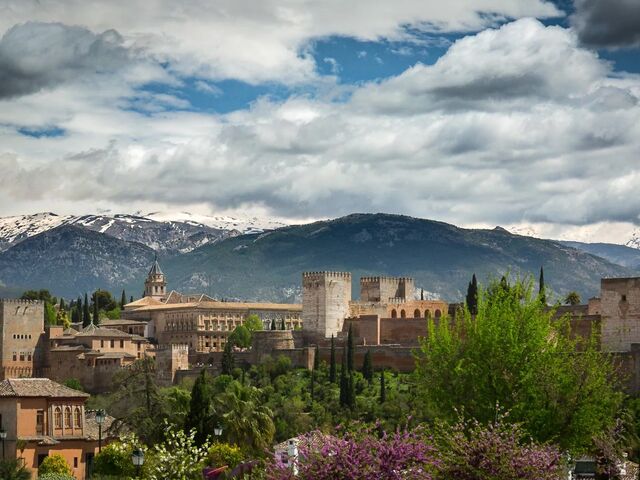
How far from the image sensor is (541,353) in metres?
56.1

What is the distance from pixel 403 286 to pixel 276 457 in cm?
10073

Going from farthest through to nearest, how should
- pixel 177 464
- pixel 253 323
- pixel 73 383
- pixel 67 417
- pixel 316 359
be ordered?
pixel 253 323, pixel 73 383, pixel 316 359, pixel 67 417, pixel 177 464

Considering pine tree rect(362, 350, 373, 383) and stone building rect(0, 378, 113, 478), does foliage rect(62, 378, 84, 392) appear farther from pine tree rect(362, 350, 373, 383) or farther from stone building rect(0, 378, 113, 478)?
stone building rect(0, 378, 113, 478)

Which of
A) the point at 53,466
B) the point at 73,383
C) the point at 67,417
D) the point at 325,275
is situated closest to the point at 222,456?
the point at 53,466

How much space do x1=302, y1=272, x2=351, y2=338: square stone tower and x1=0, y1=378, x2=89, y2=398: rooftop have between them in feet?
197

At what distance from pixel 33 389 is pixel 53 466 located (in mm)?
7076

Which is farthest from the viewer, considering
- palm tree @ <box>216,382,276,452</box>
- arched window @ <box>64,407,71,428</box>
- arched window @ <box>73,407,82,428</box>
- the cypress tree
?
the cypress tree

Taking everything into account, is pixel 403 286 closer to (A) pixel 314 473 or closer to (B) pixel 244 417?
(B) pixel 244 417

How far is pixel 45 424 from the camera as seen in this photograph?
221 feet

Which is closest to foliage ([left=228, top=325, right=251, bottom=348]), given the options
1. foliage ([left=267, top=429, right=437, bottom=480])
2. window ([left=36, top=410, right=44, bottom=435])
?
window ([left=36, top=410, right=44, bottom=435])

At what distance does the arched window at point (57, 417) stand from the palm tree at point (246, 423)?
7585 mm

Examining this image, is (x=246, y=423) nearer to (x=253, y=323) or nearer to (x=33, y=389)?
(x=33, y=389)

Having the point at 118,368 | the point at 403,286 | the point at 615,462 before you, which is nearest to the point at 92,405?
the point at 118,368

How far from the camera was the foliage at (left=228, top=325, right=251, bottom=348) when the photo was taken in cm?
14738
